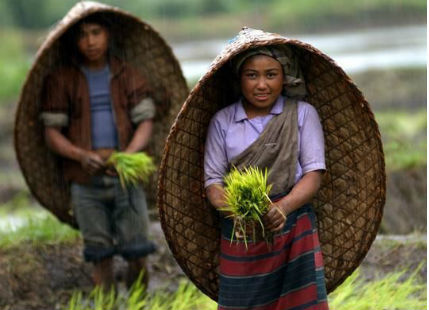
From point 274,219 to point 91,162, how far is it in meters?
1.54

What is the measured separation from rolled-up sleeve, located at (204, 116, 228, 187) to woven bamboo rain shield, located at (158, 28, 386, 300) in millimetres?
144

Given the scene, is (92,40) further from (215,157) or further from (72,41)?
(215,157)

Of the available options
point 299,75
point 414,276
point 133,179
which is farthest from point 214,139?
point 414,276

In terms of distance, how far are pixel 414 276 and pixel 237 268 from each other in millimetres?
1974

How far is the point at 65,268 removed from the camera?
5.51 meters

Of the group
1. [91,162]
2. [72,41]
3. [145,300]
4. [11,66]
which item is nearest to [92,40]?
[72,41]

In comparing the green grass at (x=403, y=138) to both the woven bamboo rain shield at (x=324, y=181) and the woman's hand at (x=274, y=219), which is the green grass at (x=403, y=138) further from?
the woman's hand at (x=274, y=219)

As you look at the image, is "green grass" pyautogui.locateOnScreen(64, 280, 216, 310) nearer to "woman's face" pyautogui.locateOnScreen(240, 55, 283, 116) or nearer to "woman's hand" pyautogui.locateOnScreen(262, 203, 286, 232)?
"woman's hand" pyautogui.locateOnScreen(262, 203, 286, 232)

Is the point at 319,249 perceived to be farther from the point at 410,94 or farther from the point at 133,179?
the point at 410,94

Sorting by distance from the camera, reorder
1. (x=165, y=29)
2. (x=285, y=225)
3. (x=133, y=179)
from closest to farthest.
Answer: (x=285, y=225) < (x=133, y=179) < (x=165, y=29)

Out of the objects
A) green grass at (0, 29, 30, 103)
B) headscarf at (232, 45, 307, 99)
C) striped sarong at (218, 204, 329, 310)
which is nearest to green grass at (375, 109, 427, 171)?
headscarf at (232, 45, 307, 99)

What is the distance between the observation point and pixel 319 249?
355cm

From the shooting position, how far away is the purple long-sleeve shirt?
3490 mm

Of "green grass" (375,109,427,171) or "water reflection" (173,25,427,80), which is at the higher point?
"water reflection" (173,25,427,80)
